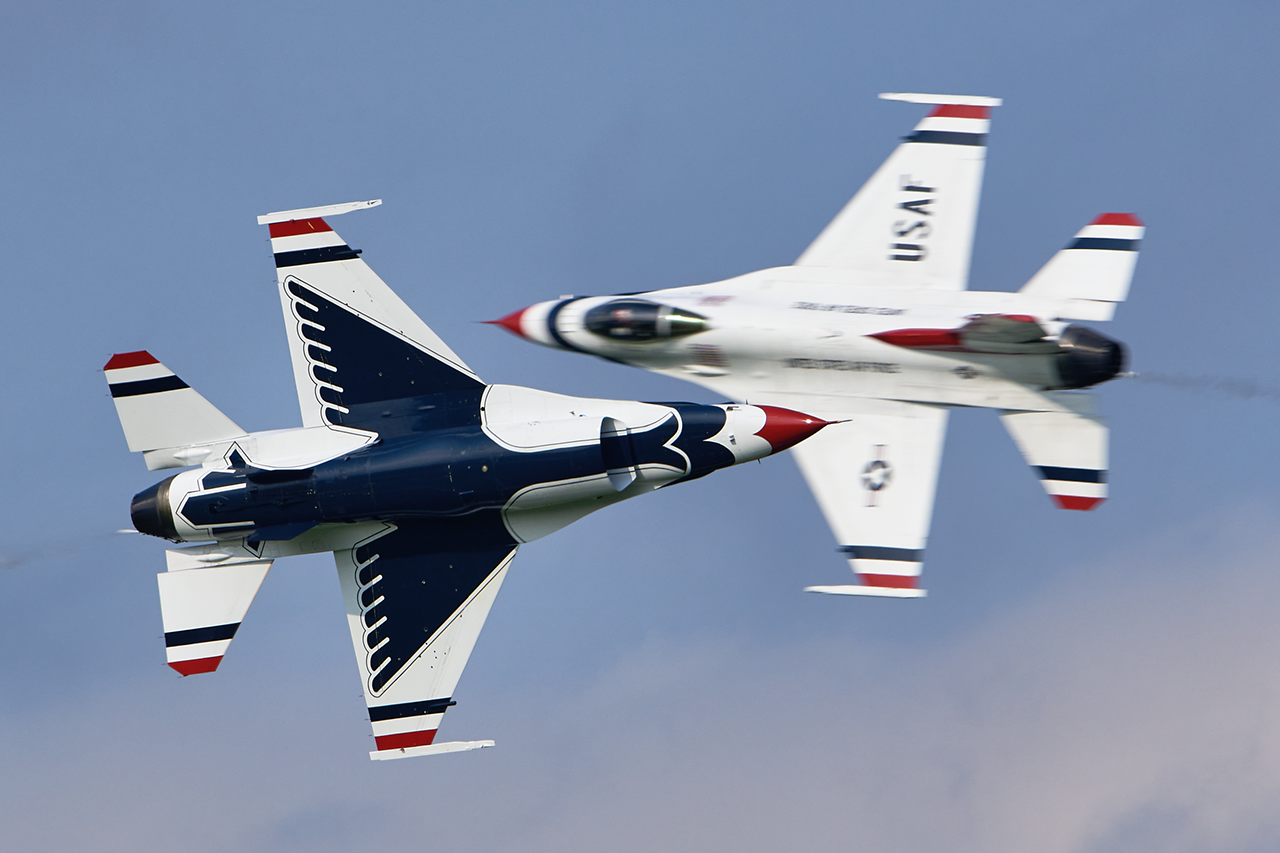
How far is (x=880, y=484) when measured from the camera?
88.6 ft

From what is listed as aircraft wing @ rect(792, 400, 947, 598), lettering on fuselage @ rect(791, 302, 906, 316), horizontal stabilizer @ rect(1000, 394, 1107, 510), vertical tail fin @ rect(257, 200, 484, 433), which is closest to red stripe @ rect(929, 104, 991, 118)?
lettering on fuselage @ rect(791, 302, 906, 316)

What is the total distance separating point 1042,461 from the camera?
26.7 meters

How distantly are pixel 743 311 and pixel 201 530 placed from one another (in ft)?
33.2

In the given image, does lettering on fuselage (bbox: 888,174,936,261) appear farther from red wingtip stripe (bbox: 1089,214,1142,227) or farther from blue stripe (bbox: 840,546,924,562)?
blue stripe (bbox: 840,546,924,562)

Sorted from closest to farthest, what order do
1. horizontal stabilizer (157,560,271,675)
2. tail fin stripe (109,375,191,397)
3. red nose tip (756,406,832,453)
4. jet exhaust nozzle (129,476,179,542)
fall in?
red nose tip (756,406,832,453) → jet exhaust nozzle (129,476,179,542) → horizontal stabilizer (157,560,271,675) → tail fin stripe (109,375,191,397)

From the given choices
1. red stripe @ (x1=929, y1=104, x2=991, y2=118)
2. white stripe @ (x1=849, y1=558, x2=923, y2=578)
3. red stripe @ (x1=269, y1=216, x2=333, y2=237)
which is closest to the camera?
white stripe @ (x1=849, y1=558, x2=923, y2=578)

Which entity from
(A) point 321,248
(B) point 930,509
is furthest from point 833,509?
(A) point 321,248

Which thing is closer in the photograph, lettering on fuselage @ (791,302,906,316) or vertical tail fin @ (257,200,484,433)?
lettering on fuselage @ (791,302,906,316)

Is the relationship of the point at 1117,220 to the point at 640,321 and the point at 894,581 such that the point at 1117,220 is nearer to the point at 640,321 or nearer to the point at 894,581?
the point at 894,581

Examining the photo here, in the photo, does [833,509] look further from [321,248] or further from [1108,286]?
[321,248]

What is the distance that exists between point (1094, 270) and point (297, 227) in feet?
46.2

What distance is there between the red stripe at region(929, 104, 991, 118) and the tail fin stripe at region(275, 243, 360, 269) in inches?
422

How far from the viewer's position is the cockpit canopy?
2778 centimetres

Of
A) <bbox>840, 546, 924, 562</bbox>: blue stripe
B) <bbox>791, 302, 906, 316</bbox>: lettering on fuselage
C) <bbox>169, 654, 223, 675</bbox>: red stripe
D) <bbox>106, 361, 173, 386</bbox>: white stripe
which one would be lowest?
<bbox>169, 654, 223, 675</bbox>: red stripe
